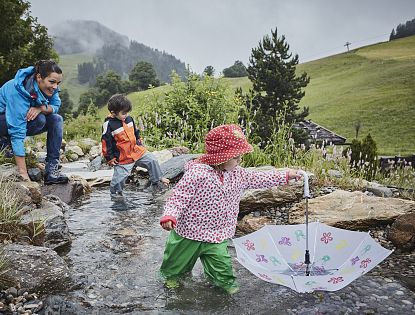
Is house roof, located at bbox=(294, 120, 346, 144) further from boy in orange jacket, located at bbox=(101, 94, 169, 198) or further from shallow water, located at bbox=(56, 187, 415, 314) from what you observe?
shallow water, located at bbox=(56, 187, 415, 314)

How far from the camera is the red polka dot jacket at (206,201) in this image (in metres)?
3.12

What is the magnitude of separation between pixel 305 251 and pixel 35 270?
2077mm

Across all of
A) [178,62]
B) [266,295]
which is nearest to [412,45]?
[266,295]

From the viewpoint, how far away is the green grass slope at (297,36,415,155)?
46.3 ft

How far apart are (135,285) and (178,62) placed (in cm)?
14461

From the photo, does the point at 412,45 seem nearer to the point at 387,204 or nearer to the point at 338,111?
the point at 338,111

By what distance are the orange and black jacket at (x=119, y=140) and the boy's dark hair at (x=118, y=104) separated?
19cm

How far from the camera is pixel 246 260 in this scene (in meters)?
2.87

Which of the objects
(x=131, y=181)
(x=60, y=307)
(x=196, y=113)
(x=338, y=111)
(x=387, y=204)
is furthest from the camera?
(x=338, y=111)

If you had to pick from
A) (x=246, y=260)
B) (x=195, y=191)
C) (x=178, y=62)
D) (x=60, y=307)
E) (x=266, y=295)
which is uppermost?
(x=178, y=62)

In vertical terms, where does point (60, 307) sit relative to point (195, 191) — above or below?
below

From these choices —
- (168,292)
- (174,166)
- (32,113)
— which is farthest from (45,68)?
(168,292)

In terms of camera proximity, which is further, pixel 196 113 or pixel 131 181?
pixel 196 113

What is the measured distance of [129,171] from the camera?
6.19 metres
